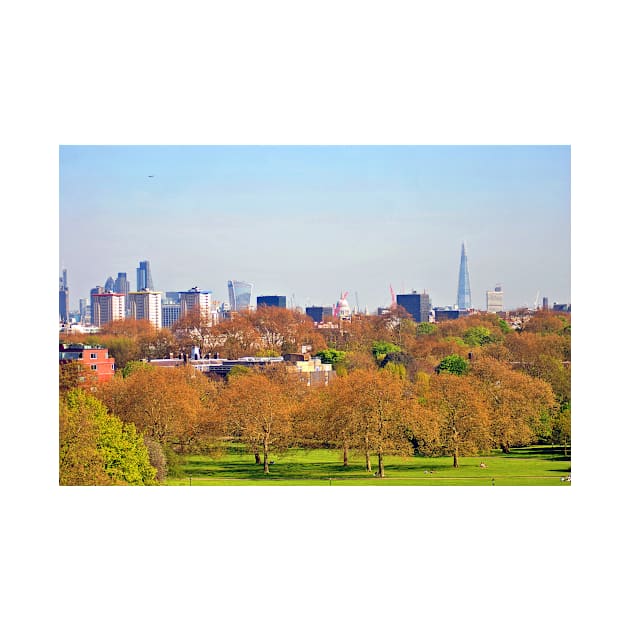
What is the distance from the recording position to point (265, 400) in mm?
10906

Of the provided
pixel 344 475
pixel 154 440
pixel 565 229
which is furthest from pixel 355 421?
pixel 565 229

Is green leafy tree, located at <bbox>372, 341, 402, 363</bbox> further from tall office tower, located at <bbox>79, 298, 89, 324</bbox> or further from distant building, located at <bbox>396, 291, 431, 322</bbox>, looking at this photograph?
tall office tower, located at <bbox>79, 298, 89, 324</bbox>

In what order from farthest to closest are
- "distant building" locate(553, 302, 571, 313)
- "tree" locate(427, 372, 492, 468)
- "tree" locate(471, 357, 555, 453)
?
"tree" locate(471, 357, 555, 453) → "tree" locate(427, 372, 492, 468) → "distant building" locate(553, 302, 571, 313)

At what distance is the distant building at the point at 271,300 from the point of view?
1033 centimetres

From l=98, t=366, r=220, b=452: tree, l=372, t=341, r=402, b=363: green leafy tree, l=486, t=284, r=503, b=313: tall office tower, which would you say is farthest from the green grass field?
l=486, t=284, r=503, b=313: tall office tower

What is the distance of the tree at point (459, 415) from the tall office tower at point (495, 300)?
933 mm

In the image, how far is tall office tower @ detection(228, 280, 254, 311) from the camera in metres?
10.3

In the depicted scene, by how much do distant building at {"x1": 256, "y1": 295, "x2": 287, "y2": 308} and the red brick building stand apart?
6.23ft

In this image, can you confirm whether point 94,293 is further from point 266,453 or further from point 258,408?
point 266,453

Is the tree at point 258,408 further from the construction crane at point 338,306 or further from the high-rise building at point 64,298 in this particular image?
the high-rise building at point 64,298


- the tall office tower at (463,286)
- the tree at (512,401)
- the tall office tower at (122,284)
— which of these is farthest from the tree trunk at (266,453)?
the tall office tower at (463,286)
